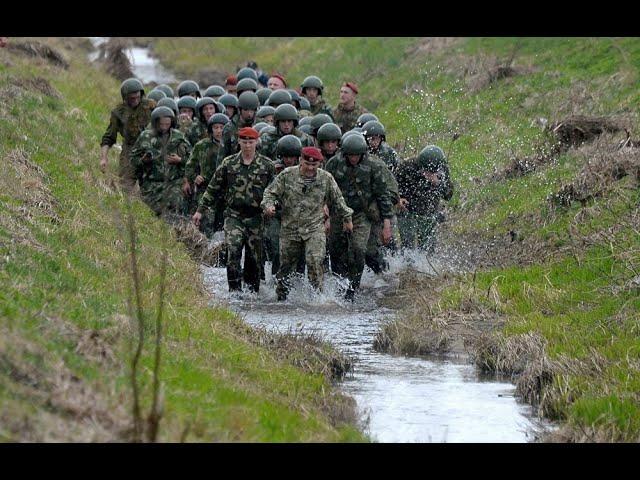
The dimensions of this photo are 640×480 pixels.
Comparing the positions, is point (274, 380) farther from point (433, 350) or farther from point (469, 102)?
point (469, 102)

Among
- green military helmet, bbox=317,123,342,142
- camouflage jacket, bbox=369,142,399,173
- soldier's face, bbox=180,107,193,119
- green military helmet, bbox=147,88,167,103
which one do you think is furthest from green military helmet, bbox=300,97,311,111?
green military helmet, bbox=317,123,342,142

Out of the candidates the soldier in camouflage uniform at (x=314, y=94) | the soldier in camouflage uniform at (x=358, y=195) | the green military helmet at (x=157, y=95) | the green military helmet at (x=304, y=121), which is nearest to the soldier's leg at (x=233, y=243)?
the soldier in camouflage uniform at (x=358, y=195)

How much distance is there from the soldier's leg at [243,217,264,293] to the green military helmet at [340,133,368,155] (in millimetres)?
1372

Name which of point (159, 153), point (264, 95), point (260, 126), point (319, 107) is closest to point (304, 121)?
point (260, 126)

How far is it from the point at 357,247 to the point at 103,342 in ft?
23.1

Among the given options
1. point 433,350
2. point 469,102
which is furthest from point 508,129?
point 433,350

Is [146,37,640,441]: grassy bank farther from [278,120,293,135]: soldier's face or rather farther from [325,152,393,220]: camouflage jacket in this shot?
[278,120,293,135]: soldier's face

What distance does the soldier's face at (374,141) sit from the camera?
17.2 meters

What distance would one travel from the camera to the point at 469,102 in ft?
87.8

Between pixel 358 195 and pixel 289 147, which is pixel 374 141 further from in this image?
pixel 289 147

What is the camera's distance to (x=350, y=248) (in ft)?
54.0

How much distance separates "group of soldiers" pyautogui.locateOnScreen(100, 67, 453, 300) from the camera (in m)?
15.5

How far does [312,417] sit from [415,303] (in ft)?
18.4
